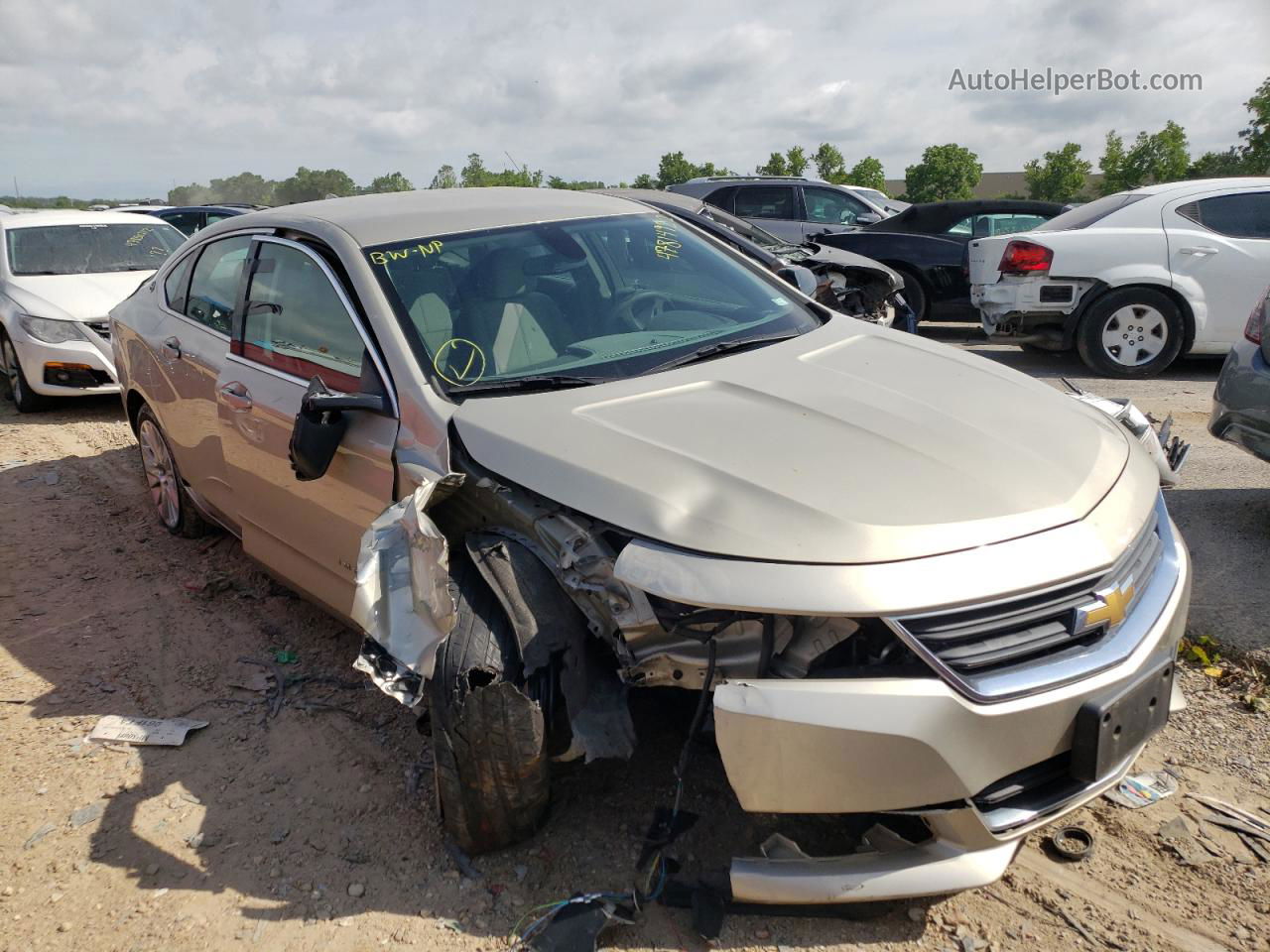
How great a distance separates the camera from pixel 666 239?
4031 mm

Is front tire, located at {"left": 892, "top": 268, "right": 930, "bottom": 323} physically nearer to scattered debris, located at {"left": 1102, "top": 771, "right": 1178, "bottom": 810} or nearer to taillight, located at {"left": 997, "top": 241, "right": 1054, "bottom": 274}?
taillight, located at {"left": 997, "top": 241, "right": 1054, "bottom": 274}

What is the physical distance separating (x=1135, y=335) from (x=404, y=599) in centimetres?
704

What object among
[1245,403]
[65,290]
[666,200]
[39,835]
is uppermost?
[666,200]

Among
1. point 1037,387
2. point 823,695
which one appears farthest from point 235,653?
point 1037,387

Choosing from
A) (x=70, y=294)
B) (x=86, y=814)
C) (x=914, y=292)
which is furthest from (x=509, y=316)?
(x=914, y=292)

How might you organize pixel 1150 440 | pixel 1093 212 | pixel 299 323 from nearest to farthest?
1. pixel 1150 440
2. pixel 299 323
3. pixel 1093 212

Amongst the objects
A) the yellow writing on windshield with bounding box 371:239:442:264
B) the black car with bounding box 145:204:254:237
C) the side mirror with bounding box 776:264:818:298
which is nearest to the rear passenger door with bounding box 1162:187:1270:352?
the side mirror with bounding box 776:264:818:298

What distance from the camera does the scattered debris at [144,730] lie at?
3.44 metres

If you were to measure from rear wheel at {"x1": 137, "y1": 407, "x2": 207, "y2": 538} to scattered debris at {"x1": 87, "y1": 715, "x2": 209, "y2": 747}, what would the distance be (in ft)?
5.38

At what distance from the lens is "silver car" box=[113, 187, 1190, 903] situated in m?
2.17

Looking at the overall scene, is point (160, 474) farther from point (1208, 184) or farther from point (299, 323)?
point (1208, 184)

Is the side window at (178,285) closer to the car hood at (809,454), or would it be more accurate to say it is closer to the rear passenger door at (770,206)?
the car hood at (809,454)

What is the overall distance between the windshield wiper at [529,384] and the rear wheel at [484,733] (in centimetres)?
61

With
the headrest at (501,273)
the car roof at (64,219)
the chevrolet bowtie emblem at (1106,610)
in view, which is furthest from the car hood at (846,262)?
the car roof at (64,219)
